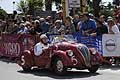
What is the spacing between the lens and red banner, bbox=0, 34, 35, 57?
20.3 m

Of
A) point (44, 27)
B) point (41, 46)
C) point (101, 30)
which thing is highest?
point (101, 30)

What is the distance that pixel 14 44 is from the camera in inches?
845

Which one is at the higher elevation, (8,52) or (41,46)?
(41,46)

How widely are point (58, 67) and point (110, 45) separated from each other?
350 centimetres

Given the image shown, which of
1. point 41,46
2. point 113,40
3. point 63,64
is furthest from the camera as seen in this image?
point 113,40

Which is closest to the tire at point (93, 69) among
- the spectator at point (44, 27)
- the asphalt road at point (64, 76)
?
the asphalt road at point (64, 76)

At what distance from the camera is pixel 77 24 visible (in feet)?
60.7

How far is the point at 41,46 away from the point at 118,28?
3708 mm

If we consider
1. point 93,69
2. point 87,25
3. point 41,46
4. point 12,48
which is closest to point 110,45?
point 87,25

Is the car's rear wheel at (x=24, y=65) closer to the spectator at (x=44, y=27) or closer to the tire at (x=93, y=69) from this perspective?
the tire at (x=93, y=69)

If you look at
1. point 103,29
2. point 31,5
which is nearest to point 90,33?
point 103,29

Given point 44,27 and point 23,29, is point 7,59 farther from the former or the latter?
point 44,27

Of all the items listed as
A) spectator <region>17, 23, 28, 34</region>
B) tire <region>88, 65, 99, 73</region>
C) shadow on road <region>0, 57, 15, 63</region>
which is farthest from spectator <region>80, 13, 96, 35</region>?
shadow on road <region>0, 57, 15, 63</region>

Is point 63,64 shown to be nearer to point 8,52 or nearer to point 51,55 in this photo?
point 51,55
